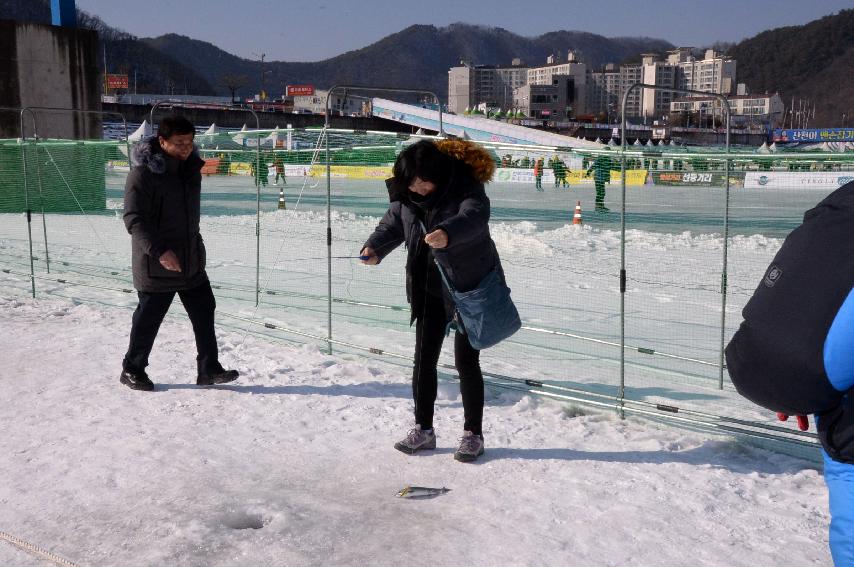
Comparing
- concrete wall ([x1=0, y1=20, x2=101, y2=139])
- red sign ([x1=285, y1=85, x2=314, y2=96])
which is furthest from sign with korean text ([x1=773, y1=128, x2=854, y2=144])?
red sign ([x1=285, y1=85, x2=314, y2=96])

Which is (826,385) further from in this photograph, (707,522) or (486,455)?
(486,455)

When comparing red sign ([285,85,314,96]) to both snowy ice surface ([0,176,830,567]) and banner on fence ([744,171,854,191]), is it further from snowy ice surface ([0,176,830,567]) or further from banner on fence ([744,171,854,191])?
snowy ice surface ([0,176,830,567])

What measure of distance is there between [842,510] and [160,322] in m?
4.40

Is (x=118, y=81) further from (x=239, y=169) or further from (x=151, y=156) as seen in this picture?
(x=151, y=156)

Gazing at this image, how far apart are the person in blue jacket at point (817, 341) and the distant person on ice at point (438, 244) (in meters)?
1.95

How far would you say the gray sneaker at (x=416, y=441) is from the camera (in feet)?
13.9

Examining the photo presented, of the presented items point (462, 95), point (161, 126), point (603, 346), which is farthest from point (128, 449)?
point (462, 95)

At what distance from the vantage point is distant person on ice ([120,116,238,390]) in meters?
5.00

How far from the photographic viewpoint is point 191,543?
10.3ft

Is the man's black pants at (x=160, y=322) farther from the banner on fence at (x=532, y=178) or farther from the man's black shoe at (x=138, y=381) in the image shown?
the banner on fence at (x=532, y=178)

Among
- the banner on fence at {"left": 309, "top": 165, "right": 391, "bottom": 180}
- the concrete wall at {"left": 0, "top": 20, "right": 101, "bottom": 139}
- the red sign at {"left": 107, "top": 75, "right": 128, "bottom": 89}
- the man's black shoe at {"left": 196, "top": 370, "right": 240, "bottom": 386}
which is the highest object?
the red sign at {"left": 107, "top": 75, "right": 128, "bottom": 89}

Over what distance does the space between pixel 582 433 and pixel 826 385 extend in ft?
9.62

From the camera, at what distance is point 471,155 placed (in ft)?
12.7

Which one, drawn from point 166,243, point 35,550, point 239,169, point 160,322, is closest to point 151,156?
point 166,243
